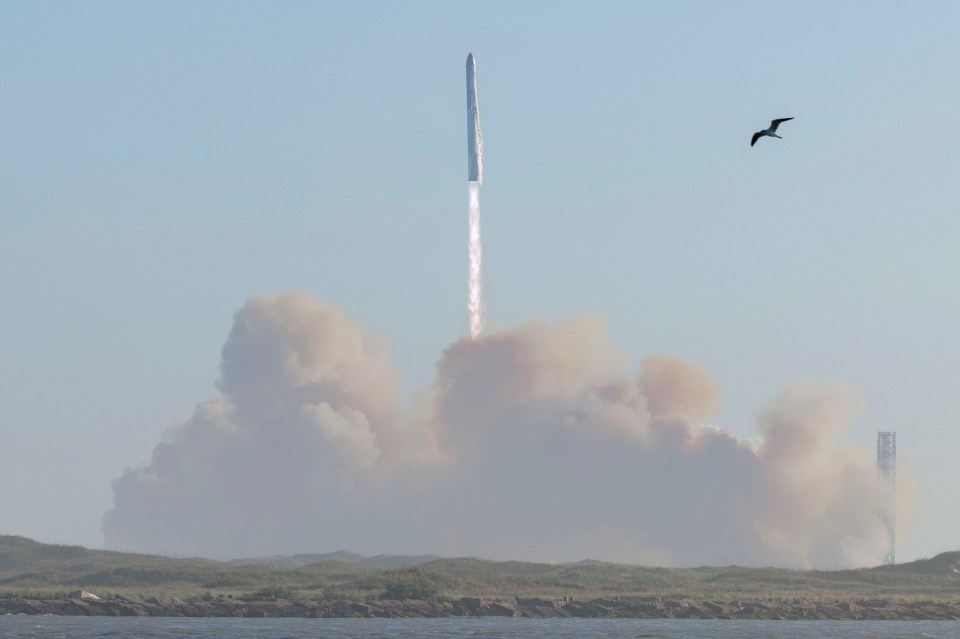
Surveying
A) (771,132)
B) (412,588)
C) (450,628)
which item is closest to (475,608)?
(412,588)

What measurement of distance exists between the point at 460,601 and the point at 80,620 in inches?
1412

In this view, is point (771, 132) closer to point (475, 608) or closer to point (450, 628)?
point (450, 628)

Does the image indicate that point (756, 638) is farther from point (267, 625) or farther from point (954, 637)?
point (267, 625)

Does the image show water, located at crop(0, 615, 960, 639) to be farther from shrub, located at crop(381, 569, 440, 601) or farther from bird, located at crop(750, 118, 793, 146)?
bird, located at crop(750, 118, 793, 146)

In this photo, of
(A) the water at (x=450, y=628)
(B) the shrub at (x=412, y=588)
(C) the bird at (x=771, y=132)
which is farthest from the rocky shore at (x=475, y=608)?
(C) the bird at (x=771, y=132)

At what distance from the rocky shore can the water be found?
441 centimetres

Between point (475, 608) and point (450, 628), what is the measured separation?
24.8 metres

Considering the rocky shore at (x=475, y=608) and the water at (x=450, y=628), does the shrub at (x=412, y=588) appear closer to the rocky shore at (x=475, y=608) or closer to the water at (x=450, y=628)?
the rocky shore at (x=475, y=608)

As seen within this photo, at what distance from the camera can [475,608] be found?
536ft

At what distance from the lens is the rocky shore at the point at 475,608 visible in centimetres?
16050

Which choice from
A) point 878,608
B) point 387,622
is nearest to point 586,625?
point 387,622

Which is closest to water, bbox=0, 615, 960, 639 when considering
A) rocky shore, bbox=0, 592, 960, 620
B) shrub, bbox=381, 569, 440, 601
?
rocky shore, bbox=0, 592, 960, 620

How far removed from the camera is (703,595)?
181 m

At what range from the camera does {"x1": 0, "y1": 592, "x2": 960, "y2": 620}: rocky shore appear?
16050 cm
